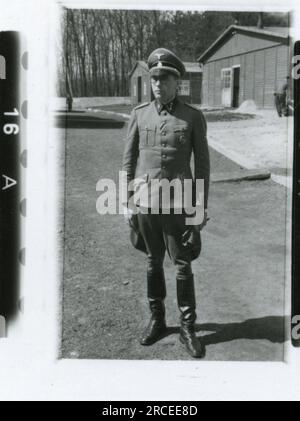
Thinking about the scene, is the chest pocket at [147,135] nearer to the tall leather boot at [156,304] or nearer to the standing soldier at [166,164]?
the standing soldier at [166,164]

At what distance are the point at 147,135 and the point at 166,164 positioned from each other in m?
0.19

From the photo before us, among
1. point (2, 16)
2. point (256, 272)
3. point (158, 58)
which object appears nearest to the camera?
point (2, 16)

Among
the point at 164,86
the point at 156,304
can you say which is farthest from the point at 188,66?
the point at 156,304

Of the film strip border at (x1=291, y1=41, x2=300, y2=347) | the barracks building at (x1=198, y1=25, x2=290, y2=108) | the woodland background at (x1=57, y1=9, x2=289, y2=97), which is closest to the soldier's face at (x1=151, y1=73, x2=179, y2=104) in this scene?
the woodland background at (x1=57, y1=9, x2=289, y2=97)

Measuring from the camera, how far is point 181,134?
2.63 metres

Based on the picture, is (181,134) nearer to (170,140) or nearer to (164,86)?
(170,140)

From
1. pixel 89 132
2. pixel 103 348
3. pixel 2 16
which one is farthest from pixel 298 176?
pixel 89 132

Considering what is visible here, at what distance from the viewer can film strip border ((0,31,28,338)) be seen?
2420 millimetres

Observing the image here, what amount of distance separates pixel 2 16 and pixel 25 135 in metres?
0.57

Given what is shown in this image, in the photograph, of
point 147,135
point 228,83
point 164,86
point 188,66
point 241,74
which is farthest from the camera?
point 241,74

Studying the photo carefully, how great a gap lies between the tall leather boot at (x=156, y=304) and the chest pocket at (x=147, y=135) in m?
0.75

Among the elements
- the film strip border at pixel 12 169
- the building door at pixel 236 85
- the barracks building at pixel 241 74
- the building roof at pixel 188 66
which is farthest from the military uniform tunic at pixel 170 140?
the building door at pixel 236 85

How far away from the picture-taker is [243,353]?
2709 mm

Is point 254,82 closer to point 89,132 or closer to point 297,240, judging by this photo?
point 89,132
